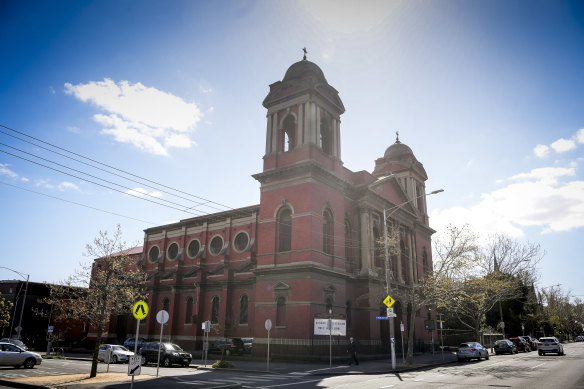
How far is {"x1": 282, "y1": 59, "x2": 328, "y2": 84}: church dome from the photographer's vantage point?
32500 millimetres

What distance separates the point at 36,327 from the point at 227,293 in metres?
35.4

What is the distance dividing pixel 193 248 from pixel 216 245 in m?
3.76

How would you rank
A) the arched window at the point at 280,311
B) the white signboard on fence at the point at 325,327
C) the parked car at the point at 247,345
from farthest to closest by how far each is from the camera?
the parked car at the point at 247,345, the arched window at the point at 280,311, the white signboard on fence at the point at 325,327

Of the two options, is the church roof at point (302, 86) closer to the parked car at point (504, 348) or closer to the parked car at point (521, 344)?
the parked car at point (504, 348)

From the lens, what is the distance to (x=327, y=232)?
3120 centimetres

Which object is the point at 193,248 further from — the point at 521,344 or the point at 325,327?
the point at 521,344

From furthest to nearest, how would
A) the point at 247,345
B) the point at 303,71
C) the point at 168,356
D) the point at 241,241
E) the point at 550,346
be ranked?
the point at 241,241, the point at 550,346, the point at 303,71, the point at 247,345, the point at 168,356

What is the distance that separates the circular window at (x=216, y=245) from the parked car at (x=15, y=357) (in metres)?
19.7

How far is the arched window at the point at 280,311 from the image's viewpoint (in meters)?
28.0

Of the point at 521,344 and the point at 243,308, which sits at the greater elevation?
the point at 243,308

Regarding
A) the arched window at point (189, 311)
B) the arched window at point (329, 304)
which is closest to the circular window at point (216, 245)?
the arched window at point (189, 311)

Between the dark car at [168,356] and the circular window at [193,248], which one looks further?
the circular window at [193,248]

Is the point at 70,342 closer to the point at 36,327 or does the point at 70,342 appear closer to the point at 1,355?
the point at 36,327

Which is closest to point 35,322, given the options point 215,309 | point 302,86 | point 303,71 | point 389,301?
point 215,309
